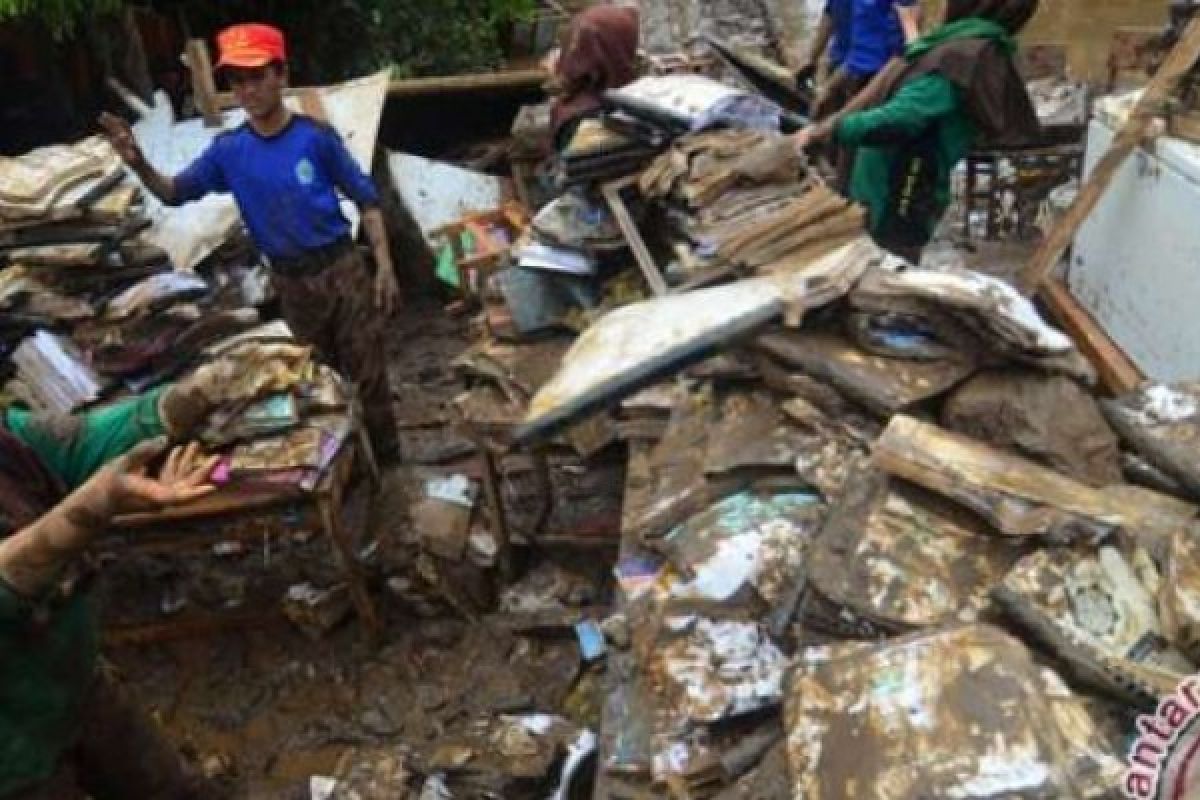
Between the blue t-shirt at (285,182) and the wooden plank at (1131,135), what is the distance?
2992 millimetres

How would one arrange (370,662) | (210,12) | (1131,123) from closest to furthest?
(1131,123) < (370,662) < (210,12)

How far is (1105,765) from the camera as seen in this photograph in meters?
1.75

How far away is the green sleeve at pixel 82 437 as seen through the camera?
2947 millimetres

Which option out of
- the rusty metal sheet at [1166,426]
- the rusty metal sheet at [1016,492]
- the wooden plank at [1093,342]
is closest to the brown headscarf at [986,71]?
the wooden plank at [1093,342]

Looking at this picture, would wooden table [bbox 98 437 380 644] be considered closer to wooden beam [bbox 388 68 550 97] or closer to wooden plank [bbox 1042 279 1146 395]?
wooden plank [bbox 1042 279 1146 395]

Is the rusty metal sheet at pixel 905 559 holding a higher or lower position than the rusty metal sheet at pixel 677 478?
higher

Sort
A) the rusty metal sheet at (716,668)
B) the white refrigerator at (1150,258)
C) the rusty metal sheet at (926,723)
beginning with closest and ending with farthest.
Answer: the rusty metal sheet at (926,723) → the rusty metal sheet at (716,668) → the white refrigerator at (1150,258)

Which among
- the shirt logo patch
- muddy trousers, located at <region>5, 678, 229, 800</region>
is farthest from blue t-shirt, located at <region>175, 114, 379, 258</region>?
muddy trousers, located at <region>5, 678, 229, 800</region>

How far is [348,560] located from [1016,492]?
288 cm

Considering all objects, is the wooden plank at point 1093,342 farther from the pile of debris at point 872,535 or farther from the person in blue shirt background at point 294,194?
the person in blue shirt background at point 294,194

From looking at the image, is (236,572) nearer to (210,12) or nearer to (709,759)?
(709,759)

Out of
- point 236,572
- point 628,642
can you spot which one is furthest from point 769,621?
point 236,572

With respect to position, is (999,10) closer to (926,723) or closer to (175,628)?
(926,723)

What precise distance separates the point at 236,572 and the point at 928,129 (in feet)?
12.0
